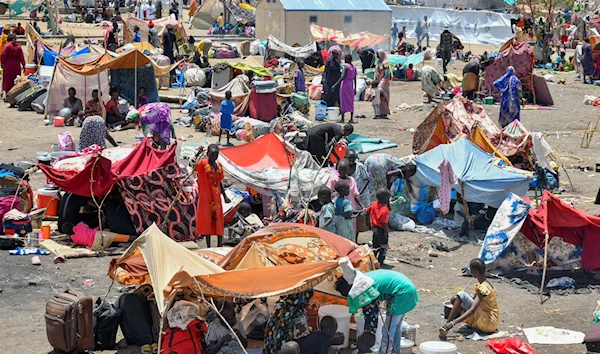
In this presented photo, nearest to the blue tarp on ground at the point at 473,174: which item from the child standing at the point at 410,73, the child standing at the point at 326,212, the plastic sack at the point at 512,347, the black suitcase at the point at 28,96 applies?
the child standing at the point at 326,212

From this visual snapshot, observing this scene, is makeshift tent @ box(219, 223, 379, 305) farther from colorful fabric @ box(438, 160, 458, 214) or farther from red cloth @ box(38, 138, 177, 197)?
colorful fabric @ box(438, 160, 458, 214)

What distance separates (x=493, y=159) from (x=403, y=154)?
4143 millimetres

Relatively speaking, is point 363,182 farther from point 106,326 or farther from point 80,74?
point 80,74

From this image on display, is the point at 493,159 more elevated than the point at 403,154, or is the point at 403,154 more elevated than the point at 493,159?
the point at 493,159

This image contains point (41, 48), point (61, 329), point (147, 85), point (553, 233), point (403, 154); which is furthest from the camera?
point (41, 48)

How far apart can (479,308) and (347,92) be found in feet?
36.6

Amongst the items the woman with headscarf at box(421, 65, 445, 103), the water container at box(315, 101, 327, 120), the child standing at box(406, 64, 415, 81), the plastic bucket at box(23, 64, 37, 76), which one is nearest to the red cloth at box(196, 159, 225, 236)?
the water container at box(315, 101, 327, 120)

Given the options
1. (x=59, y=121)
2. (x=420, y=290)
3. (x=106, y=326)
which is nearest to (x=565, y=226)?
(x=420, y=290)

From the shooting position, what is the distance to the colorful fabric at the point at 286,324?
7.51 m

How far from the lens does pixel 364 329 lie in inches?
317

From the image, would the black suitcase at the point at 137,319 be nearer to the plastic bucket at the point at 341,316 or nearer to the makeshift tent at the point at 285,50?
the plastic bucket at the point at 341,316

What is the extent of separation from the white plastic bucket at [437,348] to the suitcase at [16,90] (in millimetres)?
15171

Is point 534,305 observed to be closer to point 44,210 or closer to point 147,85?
point 44,210

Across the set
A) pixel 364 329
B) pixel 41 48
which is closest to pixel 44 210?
pixel 364 329
